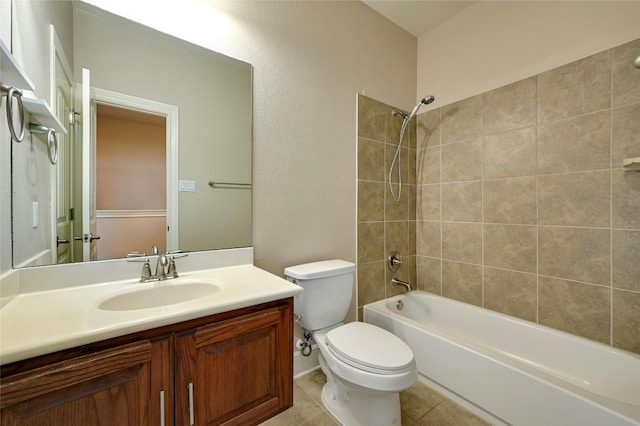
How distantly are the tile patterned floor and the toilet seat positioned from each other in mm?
396

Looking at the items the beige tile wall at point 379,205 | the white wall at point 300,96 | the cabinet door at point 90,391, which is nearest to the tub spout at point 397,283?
the beige tile wall at point 379,205

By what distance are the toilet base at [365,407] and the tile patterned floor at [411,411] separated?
0.19 ft

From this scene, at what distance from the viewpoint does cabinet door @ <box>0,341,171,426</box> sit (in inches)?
22.6

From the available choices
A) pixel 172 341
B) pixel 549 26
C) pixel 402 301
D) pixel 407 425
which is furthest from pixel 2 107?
pixel 549 26

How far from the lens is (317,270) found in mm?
1456

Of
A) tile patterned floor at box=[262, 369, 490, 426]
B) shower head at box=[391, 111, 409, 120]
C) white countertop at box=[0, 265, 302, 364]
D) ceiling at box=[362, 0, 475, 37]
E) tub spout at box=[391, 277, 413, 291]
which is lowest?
tile patterned floor at box=[262, 369, 490, 426]

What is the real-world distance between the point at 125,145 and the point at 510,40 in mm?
2427

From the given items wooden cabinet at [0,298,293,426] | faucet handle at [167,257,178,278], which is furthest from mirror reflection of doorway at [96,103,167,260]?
wooden cabinet at [0,298,293,426]

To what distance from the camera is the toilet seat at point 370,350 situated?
112 cm

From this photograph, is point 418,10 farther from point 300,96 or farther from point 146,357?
point 146,357

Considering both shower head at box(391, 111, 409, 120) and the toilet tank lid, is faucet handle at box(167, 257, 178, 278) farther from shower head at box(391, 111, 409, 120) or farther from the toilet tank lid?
shower head at box(391, 111, 409, 120)

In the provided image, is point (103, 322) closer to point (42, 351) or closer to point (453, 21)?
point (42, 351)

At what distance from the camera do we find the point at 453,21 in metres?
2.06

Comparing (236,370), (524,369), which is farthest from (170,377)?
(524,369)
